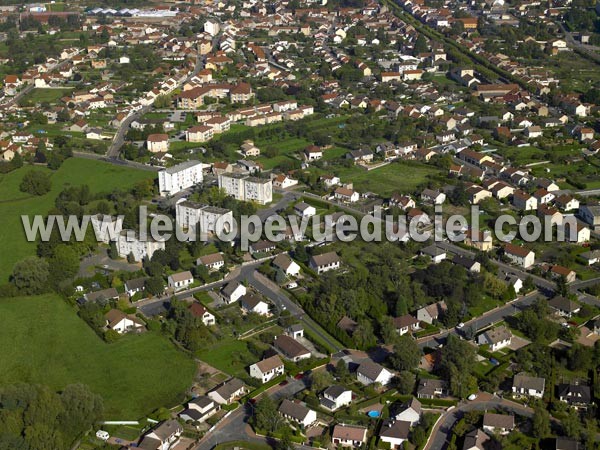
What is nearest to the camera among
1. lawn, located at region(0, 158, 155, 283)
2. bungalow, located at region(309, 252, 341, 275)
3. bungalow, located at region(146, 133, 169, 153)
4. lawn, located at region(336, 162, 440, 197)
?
bungalow, located at region(309, 252, 341, 275)

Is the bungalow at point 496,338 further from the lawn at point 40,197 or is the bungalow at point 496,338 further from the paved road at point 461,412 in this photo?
the lawn at point 40,197

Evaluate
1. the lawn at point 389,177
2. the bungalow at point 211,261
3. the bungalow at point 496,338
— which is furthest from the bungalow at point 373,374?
the lawn at point 389,177

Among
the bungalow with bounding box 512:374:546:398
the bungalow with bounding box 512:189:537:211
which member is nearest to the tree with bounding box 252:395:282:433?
the bungalow with bounding box 512:374:546:398

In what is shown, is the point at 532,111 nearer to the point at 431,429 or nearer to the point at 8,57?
the point at 431,429

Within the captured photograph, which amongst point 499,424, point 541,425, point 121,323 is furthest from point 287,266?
point 541,425

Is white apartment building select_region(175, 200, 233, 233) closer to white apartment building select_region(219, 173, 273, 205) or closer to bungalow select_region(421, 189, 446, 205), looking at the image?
white apartment building select_region(219, 173, 273, 205)
